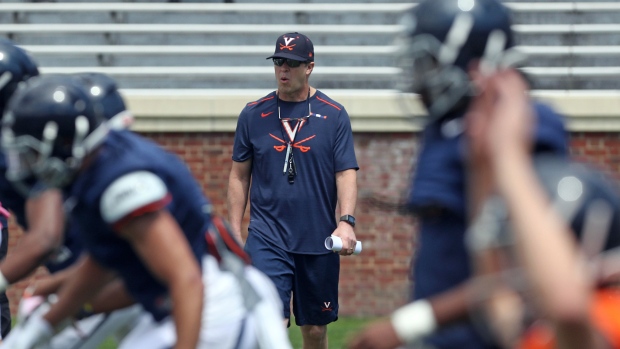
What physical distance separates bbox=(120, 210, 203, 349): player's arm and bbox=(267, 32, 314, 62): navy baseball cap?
167 inches

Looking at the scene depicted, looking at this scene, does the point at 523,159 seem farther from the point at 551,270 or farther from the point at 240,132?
the point at 240,132

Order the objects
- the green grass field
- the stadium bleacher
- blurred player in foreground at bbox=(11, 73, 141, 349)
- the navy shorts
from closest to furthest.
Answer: blurred player in foreground at bbox=(11, 73, 141, 349)
the navy shorts
the green grass field
the stadium bleacher

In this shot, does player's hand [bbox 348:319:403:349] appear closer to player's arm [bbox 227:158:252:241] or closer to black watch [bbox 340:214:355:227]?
black watch [bbox 340:214:355:227]

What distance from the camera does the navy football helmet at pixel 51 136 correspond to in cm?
360

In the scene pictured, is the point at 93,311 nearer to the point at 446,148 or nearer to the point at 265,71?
the point at 446,148

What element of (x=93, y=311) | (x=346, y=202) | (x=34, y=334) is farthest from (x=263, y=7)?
(x=34, y=334)

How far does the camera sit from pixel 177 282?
3.44 m

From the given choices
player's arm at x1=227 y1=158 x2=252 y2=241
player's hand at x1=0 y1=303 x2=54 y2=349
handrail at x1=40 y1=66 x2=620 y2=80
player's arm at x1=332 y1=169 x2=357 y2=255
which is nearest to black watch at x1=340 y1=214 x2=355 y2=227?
player's arm at x1=332 y1=169 x2=357 y2=255

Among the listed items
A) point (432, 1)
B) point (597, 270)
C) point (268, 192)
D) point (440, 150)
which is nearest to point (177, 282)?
point (440, 150)

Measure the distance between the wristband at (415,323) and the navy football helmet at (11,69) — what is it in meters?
2.79

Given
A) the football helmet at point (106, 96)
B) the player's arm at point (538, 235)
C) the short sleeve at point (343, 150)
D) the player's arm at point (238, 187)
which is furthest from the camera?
the player's arm at point (238, 187)

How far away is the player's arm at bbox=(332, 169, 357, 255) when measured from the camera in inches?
293

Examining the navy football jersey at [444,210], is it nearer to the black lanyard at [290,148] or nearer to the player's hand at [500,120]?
the player's hand at [500,120]

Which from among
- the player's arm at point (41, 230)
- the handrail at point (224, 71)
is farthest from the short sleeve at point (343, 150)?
the handrail at point (224, 71)
